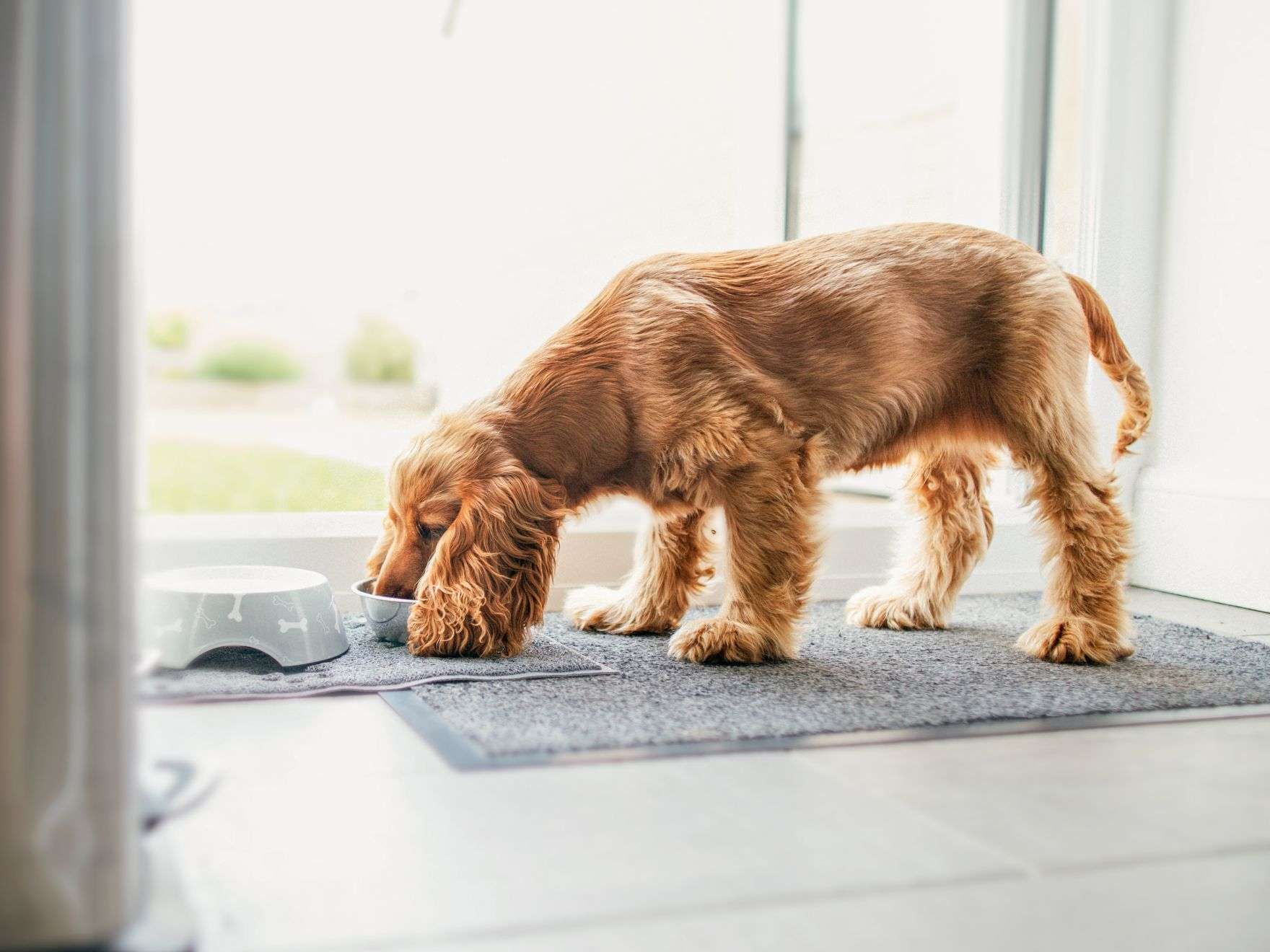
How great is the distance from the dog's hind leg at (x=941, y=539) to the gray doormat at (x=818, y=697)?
11 cm

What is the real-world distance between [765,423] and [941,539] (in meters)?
0.70

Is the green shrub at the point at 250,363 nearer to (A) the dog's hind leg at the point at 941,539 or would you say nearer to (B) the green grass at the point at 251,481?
(B) the green grass at the point at 251,481

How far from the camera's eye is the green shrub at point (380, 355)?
270 centimetres

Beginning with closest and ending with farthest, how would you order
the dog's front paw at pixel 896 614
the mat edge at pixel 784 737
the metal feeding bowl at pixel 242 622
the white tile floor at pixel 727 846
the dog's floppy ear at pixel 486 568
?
the white tile floor at pixel 727 846
the mat edge at pixel 784 737
the metal feeding bowl at pixel 242 622
the dog's floppy ear at pixel 486 568
the dog's front paw at pixel 896 614

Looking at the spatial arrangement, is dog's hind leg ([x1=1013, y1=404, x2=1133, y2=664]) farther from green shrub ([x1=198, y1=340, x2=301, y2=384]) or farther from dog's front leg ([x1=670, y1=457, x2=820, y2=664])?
green shrub ([x1=198, y1=340, x2=301, y2=384])

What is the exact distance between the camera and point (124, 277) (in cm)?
90

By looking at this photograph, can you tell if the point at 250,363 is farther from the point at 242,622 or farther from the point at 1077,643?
the point at 1077,643

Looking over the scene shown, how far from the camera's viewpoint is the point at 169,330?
2389 mm

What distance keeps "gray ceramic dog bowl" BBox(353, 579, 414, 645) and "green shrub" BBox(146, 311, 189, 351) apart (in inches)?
23.7

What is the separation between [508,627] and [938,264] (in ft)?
3.51

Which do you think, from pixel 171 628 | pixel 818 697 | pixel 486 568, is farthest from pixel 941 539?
pixel 171 628

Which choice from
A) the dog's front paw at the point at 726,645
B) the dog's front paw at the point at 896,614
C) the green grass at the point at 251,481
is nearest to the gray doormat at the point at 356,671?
the dog's front paw at the point at 726,645

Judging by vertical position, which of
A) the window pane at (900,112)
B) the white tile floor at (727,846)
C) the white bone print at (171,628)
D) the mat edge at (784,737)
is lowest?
the mat edge at (784,737)

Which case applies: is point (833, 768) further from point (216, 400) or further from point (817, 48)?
point (817, 48)
